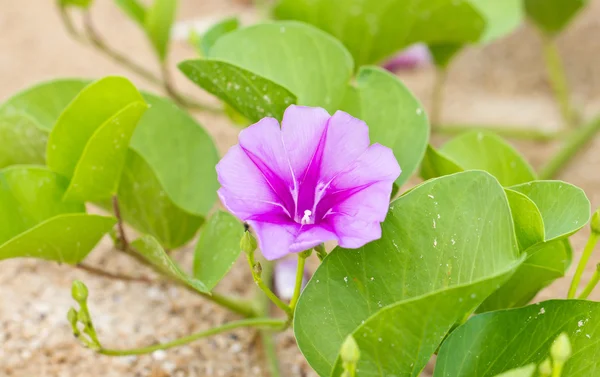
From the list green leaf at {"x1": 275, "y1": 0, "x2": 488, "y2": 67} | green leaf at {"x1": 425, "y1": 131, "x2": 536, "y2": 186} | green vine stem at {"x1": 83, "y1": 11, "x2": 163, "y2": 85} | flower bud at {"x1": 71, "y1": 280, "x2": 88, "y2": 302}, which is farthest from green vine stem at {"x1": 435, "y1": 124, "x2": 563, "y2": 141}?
flower bud at {"x1": 71, "y1": 280, "x2": 88, "y2": 302}

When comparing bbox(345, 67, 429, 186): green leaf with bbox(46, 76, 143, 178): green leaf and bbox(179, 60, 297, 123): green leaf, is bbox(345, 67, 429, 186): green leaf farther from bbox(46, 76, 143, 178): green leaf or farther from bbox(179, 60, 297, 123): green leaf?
bbox(46, 76, 143, 178): green leaf

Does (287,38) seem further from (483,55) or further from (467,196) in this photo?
(483,55)

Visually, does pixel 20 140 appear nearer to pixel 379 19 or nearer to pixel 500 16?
pixel 379 19

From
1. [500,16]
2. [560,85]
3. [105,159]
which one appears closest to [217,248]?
[105,159]

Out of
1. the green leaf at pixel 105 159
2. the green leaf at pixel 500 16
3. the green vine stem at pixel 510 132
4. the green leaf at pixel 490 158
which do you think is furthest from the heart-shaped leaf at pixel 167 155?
the green vine stem at pixel 510 132

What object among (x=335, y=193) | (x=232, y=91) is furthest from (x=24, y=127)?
(x=335, y=193)

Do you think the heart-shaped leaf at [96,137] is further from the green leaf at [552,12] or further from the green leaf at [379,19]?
the green leaf at [552,12]
